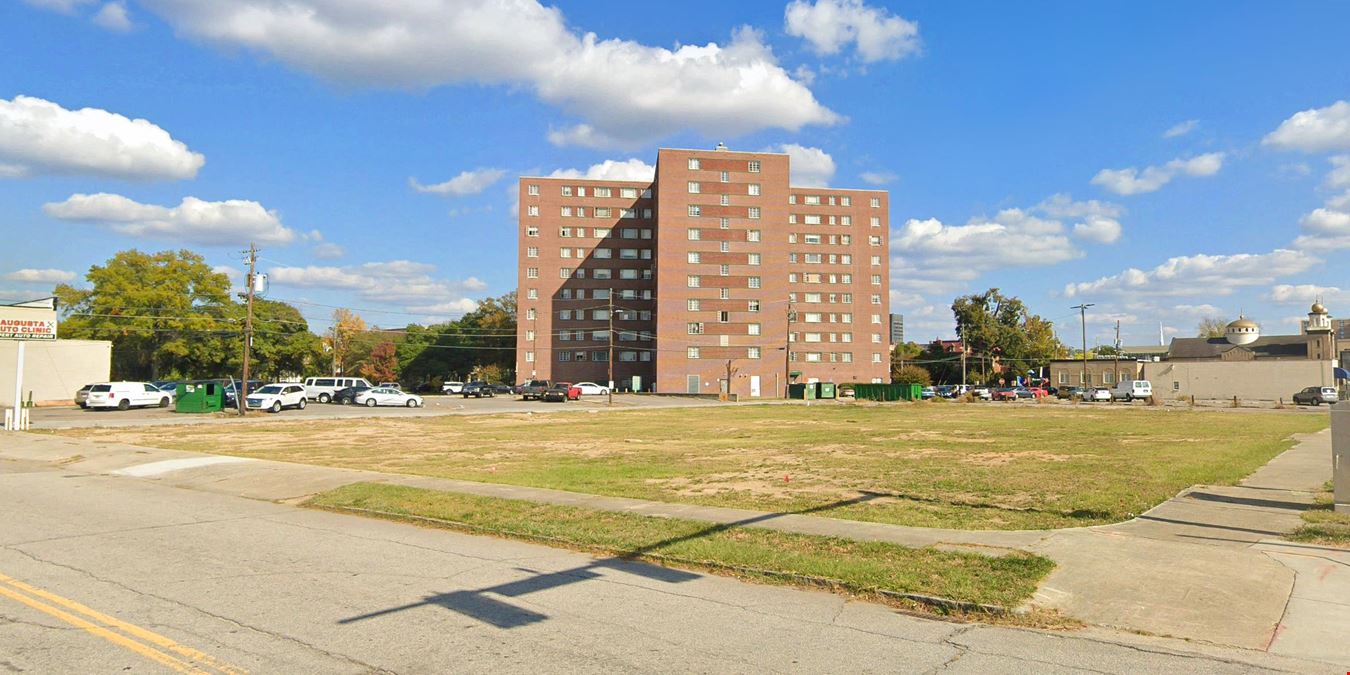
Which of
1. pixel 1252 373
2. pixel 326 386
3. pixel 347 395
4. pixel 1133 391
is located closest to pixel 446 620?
pixel 347 395

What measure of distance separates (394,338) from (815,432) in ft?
387

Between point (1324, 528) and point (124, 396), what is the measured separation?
5512 centimetres

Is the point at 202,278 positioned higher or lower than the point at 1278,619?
higher

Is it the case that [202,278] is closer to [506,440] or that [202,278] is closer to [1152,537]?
[506,440]

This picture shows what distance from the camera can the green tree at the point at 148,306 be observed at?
74.4 meters

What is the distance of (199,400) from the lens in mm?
46156

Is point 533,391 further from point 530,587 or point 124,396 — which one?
point 530,587

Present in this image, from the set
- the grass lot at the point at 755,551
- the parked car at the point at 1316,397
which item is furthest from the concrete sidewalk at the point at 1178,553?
the parked car at the point at 1316,397

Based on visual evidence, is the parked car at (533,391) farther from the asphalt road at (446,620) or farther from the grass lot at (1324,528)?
the grass lot at (1324,528)

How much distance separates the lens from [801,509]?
511 inches

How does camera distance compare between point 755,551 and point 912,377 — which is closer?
point 755,551

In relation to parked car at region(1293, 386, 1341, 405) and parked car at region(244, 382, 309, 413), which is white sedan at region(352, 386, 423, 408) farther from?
parked car at region(1293, 386, 1341, 405)

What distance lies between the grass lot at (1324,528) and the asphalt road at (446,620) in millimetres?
5328

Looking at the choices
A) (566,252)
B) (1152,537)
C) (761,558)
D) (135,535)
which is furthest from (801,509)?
(566,252)
